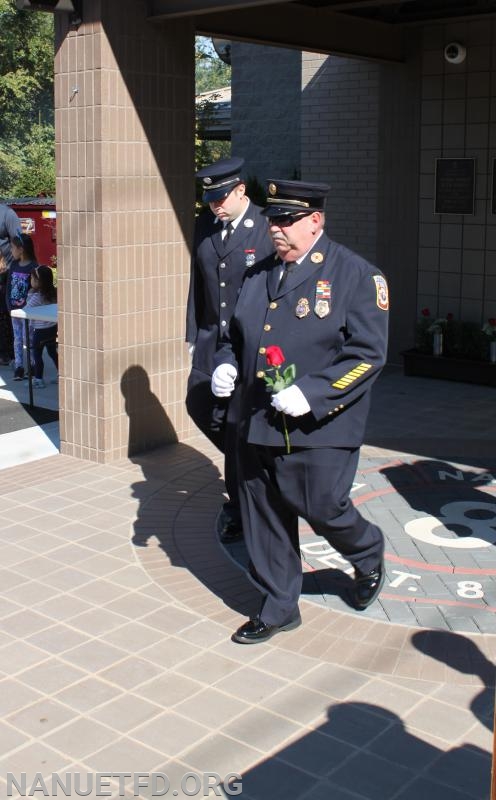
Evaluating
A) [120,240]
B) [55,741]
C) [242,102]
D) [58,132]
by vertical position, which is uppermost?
[242,102]

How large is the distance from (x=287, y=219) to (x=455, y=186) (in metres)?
6.19

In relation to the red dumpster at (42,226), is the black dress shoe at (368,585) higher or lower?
lower

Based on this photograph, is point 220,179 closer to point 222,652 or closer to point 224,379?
point 224,379

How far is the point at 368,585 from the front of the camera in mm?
4914

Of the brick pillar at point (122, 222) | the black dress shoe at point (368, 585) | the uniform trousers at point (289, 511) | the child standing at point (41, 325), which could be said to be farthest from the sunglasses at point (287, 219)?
the child standing at point (41, 325)

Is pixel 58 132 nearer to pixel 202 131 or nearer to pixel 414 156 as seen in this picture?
pixel 414 156

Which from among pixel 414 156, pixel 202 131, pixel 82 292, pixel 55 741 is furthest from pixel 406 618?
pixel 202 131

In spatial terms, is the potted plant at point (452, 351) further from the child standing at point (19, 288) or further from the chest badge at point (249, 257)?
the chest badge at point (249, 257)

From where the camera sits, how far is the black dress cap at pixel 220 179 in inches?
211

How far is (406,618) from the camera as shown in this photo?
4.89 meters

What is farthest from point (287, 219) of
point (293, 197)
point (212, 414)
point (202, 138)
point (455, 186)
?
point (202, 138)

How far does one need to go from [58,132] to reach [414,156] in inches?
171

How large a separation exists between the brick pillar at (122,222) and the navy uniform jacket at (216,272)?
1.45m

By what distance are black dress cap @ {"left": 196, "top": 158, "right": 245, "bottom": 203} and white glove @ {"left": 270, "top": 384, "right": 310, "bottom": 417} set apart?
1.56 metres
